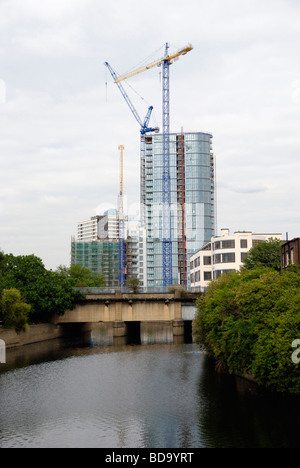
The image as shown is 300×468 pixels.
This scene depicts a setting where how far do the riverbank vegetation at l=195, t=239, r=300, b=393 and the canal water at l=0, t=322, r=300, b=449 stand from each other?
2.72 metres

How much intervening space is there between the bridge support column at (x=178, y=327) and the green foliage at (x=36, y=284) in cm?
2255

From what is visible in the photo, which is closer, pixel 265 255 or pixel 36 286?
pixel 36 286

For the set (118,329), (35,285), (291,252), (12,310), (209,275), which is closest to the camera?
(291,252)

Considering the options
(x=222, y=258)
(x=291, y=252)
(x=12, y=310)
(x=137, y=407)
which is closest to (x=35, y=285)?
(x=12, y=310)

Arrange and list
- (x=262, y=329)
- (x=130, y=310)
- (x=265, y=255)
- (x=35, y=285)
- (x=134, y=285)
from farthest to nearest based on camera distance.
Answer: (x=134, y=285) < (x=130, y=310) < (x=265, y=255) < (x=35, y=285) < (x=262, y=329)

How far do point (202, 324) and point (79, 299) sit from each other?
156 feet

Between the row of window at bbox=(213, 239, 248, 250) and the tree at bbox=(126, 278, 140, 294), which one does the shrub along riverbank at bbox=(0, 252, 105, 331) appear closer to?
the tree at bbox=(126, 278, 140, 294)

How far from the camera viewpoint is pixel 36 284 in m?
95.0

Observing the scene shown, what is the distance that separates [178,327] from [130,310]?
10877 millimetres

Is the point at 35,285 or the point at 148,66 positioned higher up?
the point at 148,66

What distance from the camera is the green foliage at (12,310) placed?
260 ft

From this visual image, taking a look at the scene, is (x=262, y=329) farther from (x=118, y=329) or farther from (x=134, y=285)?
(x=134, y=285)
